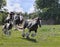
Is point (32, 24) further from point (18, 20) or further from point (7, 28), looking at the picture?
point (7, 28)

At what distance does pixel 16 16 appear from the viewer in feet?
75.5

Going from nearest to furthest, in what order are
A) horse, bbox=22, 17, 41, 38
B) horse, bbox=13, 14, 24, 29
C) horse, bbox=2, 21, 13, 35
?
horse, bbox=22, 17, 41, 38 < horse, bbox=13, 14, 24, 29 < horse, bbox=2, 21, 13, 35

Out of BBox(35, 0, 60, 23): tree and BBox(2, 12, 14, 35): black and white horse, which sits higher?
BBox(2, 12, 14, 35): black and white horse

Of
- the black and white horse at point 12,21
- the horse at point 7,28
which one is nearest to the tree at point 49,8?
the horse at point 7,28

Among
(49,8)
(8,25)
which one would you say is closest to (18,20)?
(8,25)

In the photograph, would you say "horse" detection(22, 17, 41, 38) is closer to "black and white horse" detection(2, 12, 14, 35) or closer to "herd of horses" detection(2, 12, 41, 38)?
"herd of horses" detection(2, 12, 41, 38)

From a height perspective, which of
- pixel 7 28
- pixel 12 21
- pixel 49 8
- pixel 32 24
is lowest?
pixel 49 8

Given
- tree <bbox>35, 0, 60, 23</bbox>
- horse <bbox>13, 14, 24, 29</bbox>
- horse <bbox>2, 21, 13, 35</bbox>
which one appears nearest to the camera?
horse <bbox>13, 14, 24, 29</bbox>

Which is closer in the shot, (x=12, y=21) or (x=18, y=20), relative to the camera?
(x=18, y=20)

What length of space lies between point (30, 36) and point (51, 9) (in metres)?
71.5

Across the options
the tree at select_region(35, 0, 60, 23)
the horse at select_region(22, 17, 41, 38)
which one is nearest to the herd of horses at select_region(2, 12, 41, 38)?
the horse at select_region(22, 17, 41, 38)

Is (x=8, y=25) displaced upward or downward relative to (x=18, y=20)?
downward

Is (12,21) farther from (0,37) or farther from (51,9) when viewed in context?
(51,9)

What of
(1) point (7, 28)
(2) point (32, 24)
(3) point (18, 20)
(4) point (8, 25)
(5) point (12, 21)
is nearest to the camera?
(2) point (32, 24)
